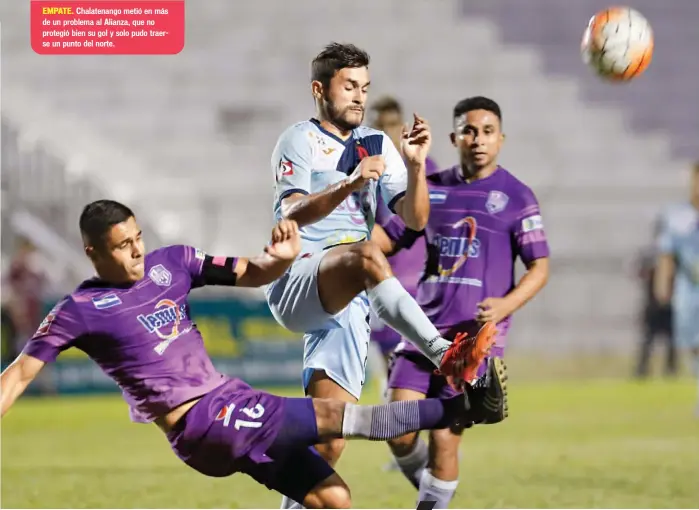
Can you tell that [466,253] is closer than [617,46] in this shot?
Yes

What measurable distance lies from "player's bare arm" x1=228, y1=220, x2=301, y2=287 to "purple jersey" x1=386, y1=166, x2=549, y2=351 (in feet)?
4.53

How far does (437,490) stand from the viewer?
6.30 metres

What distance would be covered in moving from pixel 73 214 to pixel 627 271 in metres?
8.33

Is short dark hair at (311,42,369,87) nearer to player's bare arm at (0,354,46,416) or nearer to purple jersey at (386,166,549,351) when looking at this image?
purple jersey at (386,166,549,351)

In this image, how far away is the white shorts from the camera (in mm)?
5617

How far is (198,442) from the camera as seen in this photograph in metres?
5.00

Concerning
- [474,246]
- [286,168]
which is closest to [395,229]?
[474,246]

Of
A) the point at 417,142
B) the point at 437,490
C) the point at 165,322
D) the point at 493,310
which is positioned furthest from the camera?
the point at 437,490

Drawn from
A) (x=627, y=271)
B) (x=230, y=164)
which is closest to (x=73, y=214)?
(x=230, y=164)

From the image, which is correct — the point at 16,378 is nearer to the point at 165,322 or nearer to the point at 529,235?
the point at 165,322

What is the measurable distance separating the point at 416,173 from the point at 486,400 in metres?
1.21

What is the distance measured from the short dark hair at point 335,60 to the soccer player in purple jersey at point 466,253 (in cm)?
95

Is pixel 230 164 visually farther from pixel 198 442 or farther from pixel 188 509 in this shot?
pixel 198 442

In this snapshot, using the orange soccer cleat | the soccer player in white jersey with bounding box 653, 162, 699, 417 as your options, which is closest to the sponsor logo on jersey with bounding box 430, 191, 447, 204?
the orange soccer cleat
